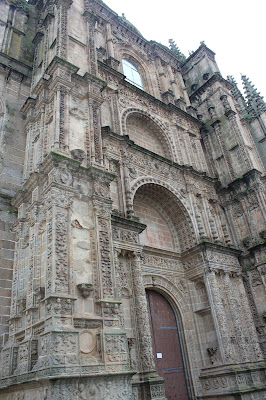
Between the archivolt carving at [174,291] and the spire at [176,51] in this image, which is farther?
the spire at [176,51]

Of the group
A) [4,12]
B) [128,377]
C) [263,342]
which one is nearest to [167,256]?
[263,342]

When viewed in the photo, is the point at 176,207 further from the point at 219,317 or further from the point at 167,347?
the point at 167,347

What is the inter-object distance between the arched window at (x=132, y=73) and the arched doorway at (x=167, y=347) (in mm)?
11330

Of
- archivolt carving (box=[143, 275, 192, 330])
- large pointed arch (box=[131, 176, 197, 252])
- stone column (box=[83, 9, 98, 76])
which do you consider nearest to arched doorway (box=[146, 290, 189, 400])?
archivolt carving (box=[143, 275, 192, 330])

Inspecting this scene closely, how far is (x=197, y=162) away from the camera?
17.7 meters

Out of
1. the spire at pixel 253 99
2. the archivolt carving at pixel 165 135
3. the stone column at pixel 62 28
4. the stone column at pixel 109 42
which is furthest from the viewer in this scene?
the spire at pixel 253 99

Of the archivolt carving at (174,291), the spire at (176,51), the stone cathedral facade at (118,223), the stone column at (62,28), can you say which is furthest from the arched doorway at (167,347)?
the spire at (176,51)

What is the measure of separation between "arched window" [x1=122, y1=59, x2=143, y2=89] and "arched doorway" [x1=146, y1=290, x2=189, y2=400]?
11.3 meters

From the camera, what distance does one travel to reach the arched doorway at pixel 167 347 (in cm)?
1141

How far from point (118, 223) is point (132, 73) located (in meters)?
10.8

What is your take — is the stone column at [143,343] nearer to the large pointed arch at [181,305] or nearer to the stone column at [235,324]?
the large pointed arch at [181,305]

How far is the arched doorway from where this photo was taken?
449 inches

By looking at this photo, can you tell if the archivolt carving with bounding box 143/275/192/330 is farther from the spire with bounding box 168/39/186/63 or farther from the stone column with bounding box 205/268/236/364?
the spire with bounding box 168/39/186/63

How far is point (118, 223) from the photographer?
35.7 ft
